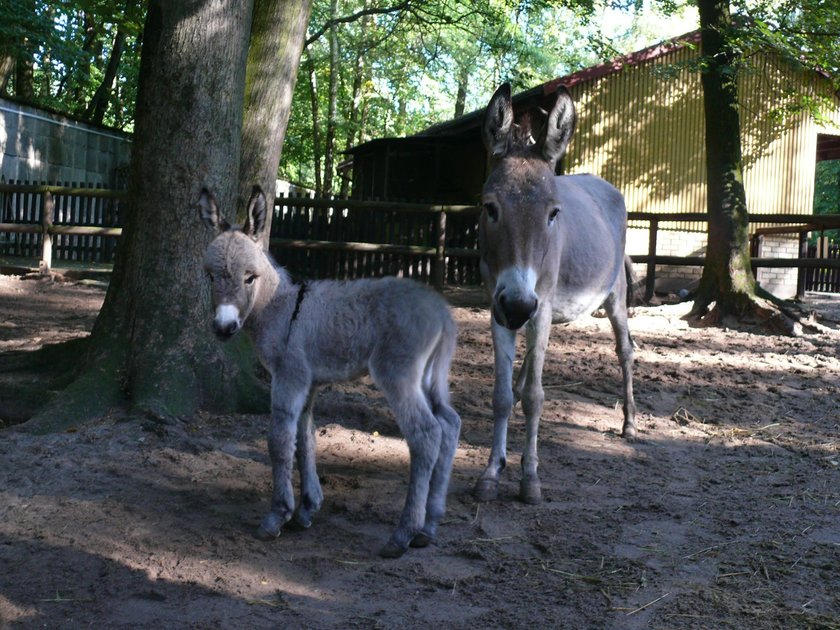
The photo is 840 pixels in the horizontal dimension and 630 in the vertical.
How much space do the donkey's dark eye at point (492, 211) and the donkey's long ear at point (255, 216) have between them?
1.33 meters

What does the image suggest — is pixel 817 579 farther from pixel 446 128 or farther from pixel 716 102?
pixel 446 128

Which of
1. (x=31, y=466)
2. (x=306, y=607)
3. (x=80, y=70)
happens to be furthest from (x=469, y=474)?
(x=80, y=70)

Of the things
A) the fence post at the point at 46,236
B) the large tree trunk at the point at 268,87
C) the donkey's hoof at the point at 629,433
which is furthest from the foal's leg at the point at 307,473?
the fence post at the point at 46,236

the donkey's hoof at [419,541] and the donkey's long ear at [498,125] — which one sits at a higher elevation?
the donkey's long ear at [498,125]

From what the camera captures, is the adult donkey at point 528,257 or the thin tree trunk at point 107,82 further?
the thin tree trunk at point 107,82

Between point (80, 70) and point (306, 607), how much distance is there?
77.8 feet

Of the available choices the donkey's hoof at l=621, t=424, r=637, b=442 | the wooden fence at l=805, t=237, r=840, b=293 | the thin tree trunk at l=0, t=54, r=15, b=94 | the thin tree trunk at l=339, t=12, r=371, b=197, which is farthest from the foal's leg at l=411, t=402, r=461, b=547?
the thin tree trunk at l=339, t=12, r=371, b=197

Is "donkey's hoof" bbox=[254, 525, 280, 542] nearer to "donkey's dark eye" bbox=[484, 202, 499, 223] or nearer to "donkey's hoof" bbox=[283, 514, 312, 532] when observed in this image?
"donkey's hoof" bbox=[283, 514, 312, 532]

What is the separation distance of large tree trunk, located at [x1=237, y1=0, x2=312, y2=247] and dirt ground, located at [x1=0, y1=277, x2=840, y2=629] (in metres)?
1.91

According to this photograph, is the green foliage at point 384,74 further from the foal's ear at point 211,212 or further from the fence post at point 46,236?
the foal's ear at point 211,212

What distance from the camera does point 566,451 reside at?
6.12 meters

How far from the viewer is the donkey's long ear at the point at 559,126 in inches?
196

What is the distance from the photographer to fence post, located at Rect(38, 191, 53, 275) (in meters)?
14.4

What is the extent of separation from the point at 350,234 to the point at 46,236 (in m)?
5.49
